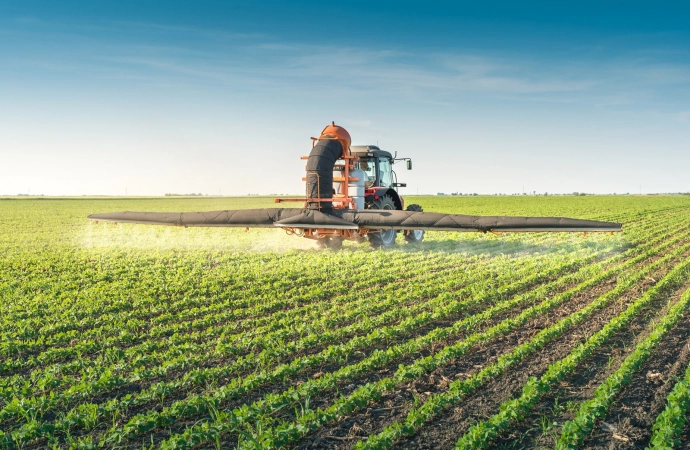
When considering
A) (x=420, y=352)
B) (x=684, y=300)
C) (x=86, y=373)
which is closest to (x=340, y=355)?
(x=420, y=352)

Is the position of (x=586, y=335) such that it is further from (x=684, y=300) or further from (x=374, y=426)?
(x=374, y=426)

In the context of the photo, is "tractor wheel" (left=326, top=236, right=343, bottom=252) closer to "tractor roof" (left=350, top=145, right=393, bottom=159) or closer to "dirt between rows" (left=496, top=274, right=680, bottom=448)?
"tractor roof" (left=350, top=145, right=393, bottom=159)

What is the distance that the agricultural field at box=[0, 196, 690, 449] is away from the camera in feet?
14.3

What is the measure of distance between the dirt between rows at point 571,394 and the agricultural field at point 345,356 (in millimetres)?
22

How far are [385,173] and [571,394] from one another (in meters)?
12.0

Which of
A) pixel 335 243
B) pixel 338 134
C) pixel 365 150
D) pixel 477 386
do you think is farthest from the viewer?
pixel 365 150

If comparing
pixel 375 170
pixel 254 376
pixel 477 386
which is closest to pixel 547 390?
pixel 477 386

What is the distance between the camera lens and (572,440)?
4.12 meters

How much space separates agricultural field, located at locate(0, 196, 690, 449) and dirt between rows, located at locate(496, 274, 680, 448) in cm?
2

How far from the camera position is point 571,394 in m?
5.14

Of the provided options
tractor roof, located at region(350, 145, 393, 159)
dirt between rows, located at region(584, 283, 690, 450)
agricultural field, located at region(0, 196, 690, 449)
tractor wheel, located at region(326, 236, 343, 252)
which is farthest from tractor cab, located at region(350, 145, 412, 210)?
dirt between rows, located at region(584, 283, 690, 450)

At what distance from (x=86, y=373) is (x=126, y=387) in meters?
0.54

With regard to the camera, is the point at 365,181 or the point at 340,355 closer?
the point at 340,355

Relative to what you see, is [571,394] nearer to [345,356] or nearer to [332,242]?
[345,356]
